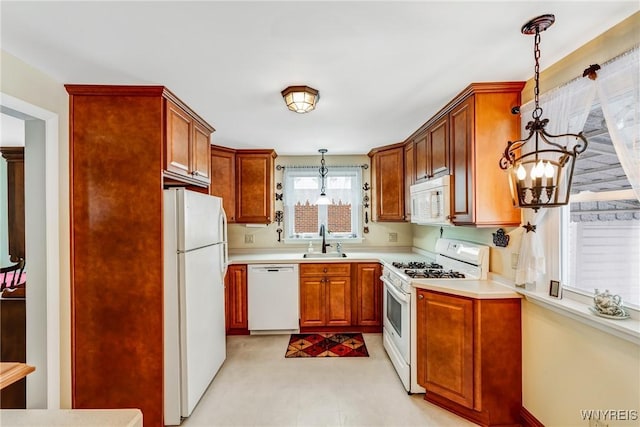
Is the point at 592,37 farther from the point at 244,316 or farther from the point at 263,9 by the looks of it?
the point at 244,316

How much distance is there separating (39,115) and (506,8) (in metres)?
2.63

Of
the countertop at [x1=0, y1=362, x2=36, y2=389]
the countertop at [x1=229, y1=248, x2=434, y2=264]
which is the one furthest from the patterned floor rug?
the countertop at [x1=0, y1=362, x2=36, y2=389]

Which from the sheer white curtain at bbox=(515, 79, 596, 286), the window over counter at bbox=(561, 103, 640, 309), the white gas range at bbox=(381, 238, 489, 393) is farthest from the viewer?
the white gas range at bbox=(381, 238, 489, 393)

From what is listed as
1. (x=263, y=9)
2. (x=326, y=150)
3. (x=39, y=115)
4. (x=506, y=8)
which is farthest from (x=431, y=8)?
(x=326, y=150)

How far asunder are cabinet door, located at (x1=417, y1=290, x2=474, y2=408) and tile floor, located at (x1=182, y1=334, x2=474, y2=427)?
0.19 meters

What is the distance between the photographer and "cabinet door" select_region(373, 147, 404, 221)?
3.63m

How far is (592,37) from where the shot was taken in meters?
1.48

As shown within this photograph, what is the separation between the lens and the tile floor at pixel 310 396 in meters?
2.08

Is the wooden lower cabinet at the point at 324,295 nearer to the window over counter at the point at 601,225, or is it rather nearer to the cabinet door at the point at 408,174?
the cabinet door at the point at 408,174

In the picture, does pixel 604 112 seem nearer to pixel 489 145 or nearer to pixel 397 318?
pixel 489 145

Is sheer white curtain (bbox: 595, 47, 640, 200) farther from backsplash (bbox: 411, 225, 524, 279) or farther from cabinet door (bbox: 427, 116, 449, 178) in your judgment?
cabinet door (bbox: 427, 116, 449, 178)

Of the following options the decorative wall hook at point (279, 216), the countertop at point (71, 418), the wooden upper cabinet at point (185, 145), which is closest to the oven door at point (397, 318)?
the decorative wall hook at point (279, 216)

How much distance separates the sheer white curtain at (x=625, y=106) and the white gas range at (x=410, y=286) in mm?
1201

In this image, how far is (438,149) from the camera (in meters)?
2.58
